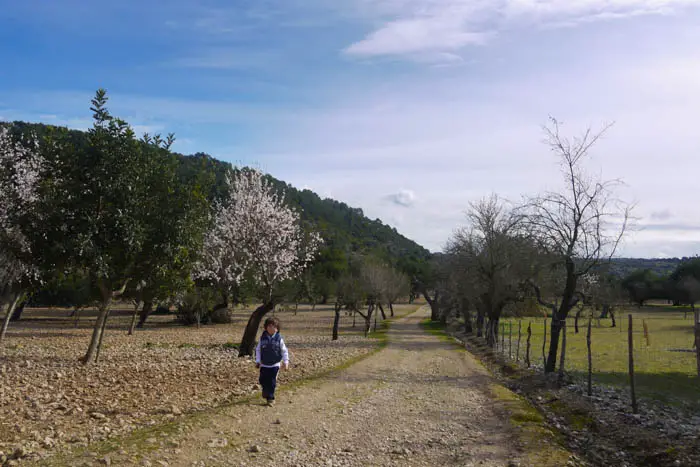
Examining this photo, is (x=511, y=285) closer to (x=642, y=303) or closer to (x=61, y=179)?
(x=61, y=179)

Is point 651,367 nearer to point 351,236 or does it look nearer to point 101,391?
point 101,391

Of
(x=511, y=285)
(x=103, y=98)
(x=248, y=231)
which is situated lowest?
(x=511, y=285)

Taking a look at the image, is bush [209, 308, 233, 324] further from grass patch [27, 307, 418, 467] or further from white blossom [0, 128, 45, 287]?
grass patch [27, 307, 418, 467]

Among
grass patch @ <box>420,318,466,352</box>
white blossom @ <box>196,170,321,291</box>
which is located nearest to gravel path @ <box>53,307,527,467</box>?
white blossom @ <box>196,170,321,291</box>

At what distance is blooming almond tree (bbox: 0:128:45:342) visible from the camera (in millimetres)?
17375

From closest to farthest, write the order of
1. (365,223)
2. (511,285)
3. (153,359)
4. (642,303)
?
(153,359) < (511,285) < (642,303) < (365,223)

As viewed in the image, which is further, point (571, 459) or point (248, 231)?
point (248, 231)

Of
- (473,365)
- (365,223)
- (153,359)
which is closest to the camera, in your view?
(153,359)

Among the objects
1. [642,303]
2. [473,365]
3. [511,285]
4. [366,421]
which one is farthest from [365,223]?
[366,421]

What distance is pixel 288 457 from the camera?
302 inches

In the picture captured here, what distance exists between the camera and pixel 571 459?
8.49m

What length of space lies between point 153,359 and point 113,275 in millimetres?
4653

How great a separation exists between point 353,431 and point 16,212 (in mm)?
15242

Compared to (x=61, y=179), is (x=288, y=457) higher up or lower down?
lower down
